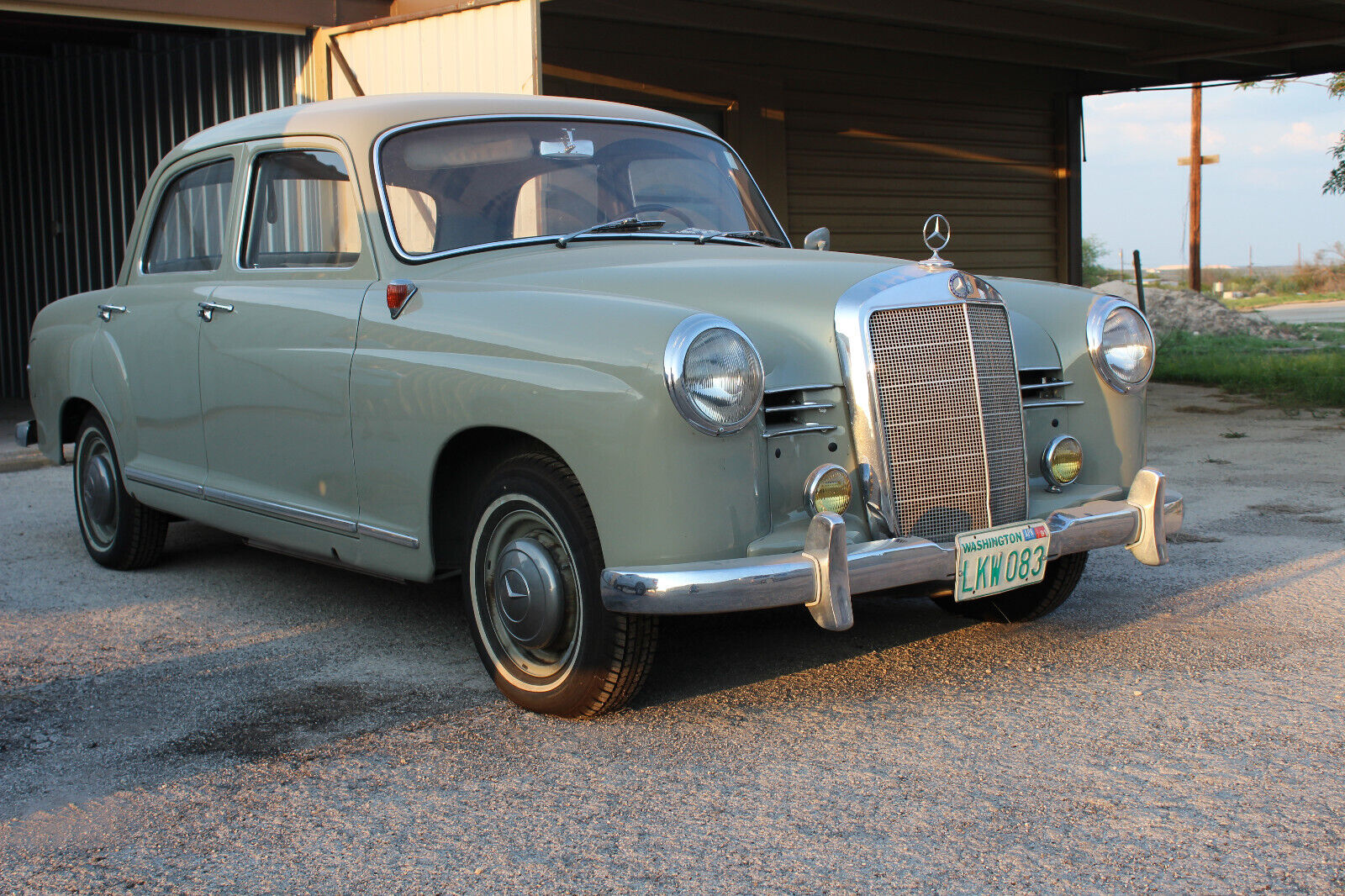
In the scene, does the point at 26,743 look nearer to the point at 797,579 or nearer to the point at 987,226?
the point at 797,579

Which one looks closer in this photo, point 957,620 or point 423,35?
point 957,620

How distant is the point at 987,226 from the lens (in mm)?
15117

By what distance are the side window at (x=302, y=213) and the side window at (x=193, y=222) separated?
0.24 metres

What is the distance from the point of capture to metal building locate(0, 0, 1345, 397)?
9039 mm

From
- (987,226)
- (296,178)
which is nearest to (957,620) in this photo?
(296,178)

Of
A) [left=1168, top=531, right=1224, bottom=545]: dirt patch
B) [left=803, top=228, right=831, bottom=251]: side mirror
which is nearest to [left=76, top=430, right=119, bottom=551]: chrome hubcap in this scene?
[left=803, top=228, right=831, bottom=251]: side mirror

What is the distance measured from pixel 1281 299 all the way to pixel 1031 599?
44.8 metres

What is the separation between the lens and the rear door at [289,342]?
3.96 metres

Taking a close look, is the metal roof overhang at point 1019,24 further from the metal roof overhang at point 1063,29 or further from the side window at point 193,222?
the side window at point 193,222

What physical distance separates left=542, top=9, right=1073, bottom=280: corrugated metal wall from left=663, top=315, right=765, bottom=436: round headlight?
794 centimetres

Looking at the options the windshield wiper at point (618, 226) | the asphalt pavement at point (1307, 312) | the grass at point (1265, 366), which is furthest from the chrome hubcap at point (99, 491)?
the asphalt pavement at point (1307, 312)

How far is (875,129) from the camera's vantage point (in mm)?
13672

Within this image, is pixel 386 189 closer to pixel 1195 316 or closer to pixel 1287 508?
pixel 1287 508

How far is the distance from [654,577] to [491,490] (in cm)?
68
